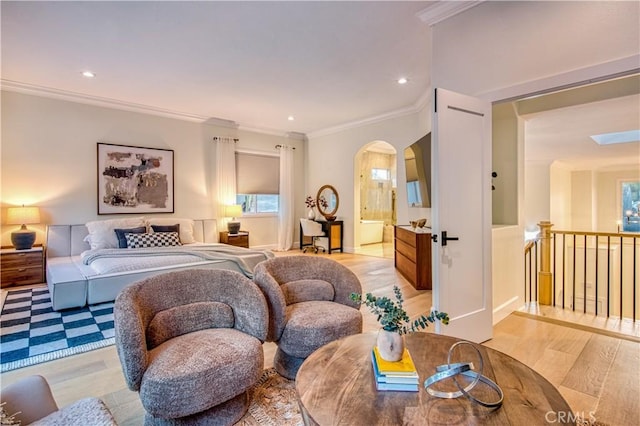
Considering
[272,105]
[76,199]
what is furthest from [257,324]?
[76,199]

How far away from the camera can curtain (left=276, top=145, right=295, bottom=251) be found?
A: 7.71 meters

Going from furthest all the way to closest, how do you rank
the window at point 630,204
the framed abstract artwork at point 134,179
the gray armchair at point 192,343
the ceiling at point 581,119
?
the window at point 630,204, the framed abstract artwork at point 134,179, the ceiling at point 581,119, the gray armchair at point 192,343

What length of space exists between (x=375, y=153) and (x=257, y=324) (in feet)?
26.7

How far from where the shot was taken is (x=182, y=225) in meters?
5.71

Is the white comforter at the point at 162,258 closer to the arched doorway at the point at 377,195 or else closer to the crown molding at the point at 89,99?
the crown molding at the point at 89,99

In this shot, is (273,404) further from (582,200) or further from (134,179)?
(582,200)

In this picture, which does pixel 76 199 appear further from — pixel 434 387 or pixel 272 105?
pixel 434 387

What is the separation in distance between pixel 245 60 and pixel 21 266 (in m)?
4.17

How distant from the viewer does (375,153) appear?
30.8 ft

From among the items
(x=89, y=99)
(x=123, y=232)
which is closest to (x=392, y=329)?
(x=123, y=232)

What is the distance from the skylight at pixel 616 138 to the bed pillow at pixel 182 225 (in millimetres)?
7040

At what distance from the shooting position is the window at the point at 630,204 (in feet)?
26.8

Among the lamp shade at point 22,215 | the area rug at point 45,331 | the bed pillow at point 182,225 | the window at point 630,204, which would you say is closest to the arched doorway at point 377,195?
the bed pillow at point 182,225

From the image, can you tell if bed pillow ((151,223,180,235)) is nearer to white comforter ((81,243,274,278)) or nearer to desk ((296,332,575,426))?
white comforter ((81,243,274,278))
